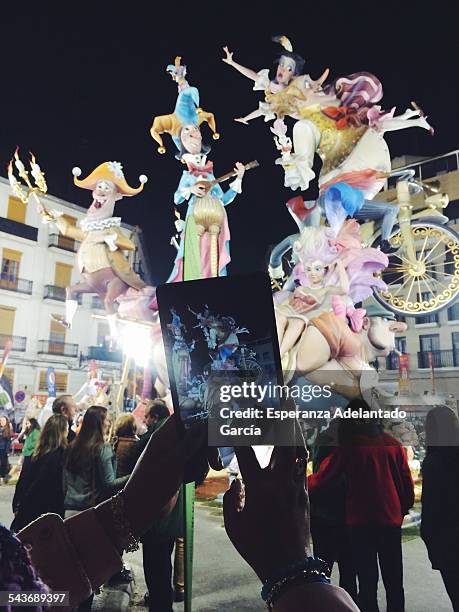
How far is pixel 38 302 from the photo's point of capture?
78.1 feet

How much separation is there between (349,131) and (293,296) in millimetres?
3892

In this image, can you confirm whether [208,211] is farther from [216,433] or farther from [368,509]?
[216,433]

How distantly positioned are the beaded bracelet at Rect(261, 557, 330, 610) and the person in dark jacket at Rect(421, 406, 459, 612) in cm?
241

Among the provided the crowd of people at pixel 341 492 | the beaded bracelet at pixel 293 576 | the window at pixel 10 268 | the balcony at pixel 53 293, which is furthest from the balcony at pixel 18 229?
the beaded bracelet at pixel 293 576

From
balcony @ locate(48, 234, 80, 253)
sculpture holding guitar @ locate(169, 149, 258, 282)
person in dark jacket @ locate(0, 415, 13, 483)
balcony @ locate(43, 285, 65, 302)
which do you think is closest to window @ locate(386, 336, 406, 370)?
sculpture holding guitar @ locate(169, 149, 258, 282)

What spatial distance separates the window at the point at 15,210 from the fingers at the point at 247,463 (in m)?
24.4

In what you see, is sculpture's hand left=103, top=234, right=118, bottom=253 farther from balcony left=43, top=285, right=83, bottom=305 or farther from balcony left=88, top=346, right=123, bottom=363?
balcony left=88, top=346, right=123, bottom=363

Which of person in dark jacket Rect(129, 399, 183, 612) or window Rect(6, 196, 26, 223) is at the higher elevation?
window Rect(6, 196, 26, 223)

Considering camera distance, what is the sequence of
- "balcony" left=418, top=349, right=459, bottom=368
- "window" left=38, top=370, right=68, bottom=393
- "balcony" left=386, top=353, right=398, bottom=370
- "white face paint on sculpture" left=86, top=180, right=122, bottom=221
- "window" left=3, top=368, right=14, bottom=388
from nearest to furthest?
"white face paint on sculpture" left=86, top=180, right=122, bottom=221 → "balcony" left=418, top=349, right=459, bottom=368 → "balcony" left=386, top=353, right=398, bottom=370 → "window" left=3, top=368, right=14, bottom=388 → "window" left=38, top=370, right=68, bottom=393

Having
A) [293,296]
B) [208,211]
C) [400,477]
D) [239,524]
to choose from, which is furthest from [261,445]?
[208,211]

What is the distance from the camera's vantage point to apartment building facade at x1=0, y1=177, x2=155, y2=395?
2261 cm

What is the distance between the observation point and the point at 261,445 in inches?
38.2

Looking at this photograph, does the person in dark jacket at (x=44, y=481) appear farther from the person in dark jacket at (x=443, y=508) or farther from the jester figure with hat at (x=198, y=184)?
the jester figure with hat at (x=198, y=184)

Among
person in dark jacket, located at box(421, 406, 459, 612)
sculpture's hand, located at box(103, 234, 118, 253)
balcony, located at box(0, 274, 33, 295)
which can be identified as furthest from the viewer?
balcony, located at box(0, 274, 33, 295)
